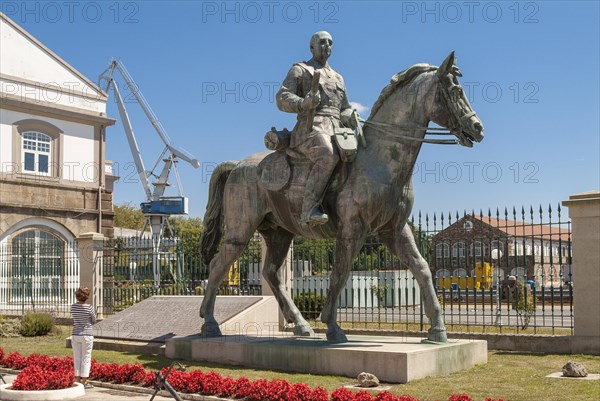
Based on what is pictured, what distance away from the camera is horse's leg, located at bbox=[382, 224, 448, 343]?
891cm

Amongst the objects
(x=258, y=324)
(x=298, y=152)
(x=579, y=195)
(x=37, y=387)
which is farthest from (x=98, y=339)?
→ (x=579, y=195)

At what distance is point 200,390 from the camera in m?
8.00

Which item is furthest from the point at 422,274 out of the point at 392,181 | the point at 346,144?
the point at 346,144

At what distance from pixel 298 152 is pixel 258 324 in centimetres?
465

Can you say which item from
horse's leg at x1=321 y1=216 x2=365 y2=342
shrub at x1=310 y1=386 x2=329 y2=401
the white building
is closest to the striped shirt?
horse's leg at x1=321 y1=216 x2=365 y2=342

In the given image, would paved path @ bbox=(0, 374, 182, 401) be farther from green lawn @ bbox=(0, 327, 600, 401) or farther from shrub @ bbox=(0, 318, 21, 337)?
shrub @ bbox=(0, 318, 21, 337)

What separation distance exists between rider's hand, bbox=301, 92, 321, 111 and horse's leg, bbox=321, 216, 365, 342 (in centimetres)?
154

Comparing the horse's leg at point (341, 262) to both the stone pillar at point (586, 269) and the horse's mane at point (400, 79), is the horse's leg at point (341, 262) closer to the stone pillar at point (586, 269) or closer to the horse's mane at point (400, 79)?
the horse's mane at point (400, 79)

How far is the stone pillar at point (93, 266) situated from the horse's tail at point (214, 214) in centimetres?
935

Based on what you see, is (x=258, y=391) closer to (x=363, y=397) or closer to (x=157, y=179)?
(x=363, y=397)

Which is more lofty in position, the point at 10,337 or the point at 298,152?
the point at 298,152

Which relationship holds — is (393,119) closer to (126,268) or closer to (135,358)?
(135,358)

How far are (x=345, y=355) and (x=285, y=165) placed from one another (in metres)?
2.66

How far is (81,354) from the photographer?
29.8ft
